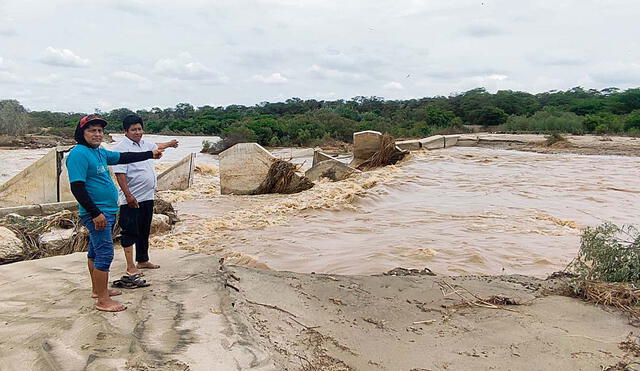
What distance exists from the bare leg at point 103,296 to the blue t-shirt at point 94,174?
0.43 meters

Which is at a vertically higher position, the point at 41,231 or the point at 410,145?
the point at 410,145

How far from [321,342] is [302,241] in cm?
462

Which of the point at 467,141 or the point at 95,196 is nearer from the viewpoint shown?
the point at 95,196

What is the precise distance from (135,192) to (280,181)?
327 inches

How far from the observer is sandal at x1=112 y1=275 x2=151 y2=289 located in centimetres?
401

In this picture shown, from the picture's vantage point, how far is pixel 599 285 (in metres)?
4.27

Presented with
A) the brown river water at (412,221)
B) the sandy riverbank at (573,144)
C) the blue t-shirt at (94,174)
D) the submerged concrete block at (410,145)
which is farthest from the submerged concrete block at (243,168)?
the sandy riverbank at (573,144)

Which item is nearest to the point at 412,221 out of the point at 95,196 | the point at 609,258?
the point at 609,258

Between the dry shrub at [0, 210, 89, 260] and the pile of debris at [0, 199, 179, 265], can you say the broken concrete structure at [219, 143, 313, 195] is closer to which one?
the pile of debris at [0, 199, 179, 265]

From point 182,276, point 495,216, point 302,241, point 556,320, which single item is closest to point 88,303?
point 182,276

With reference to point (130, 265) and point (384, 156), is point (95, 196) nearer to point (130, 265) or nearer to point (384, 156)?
point (130, 265)

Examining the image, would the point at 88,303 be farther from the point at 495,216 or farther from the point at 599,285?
the point at 495,216

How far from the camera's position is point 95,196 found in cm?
370

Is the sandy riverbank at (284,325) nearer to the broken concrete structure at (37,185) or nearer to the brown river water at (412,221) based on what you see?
the brown river water at (412,221)
